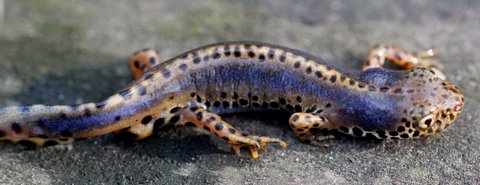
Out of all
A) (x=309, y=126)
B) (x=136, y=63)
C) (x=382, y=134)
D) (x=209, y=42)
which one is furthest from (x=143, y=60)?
(x=382, y=134)

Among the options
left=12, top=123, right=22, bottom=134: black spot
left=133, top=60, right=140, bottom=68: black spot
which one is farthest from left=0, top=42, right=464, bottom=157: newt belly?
left=133, top=60, right=140, bottom=68: black spot

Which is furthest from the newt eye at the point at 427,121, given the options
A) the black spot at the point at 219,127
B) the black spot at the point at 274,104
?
the black spot at the point at 219,127

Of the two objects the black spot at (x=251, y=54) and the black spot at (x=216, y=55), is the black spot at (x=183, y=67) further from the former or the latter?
the black spot at (x=251, y=54)

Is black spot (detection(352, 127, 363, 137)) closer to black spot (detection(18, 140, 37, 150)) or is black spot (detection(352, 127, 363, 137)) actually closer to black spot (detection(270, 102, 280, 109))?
black spot (detection(270, 102, 280, 109))

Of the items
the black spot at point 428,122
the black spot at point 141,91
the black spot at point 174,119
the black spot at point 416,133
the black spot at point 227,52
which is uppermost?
the black spot at point 227,52

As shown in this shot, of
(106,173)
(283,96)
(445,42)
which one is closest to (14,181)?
(106,173)

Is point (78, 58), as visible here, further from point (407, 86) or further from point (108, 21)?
point (407, 86)

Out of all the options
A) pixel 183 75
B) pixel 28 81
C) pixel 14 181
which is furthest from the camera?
pixel 28 81
